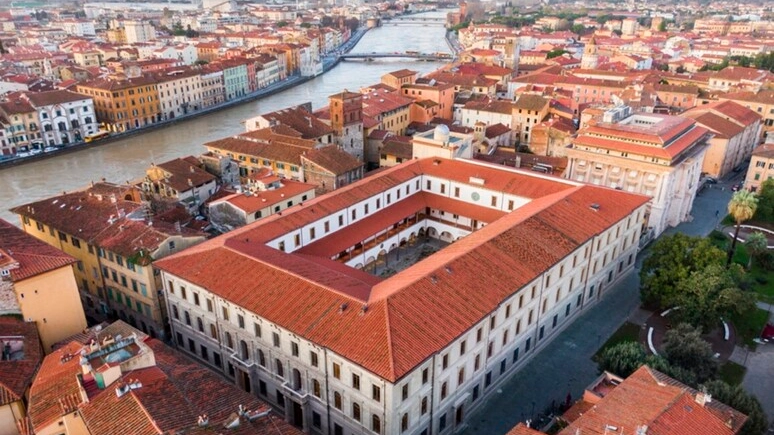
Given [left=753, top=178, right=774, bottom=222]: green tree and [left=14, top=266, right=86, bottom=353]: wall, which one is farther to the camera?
[left=753, top=178, right=774, bottom=222]: green tree

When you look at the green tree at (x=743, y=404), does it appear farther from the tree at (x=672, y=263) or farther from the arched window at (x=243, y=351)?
the arched window at (x=243, y=351)

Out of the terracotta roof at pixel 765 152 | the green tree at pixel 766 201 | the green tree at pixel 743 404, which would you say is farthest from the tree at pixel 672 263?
the terracotta roof at pixel 765 152

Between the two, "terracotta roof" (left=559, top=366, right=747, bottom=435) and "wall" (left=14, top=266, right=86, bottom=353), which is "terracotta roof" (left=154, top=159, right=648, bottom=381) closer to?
"wall" (left=14, top=266, right=86, bottom=353)

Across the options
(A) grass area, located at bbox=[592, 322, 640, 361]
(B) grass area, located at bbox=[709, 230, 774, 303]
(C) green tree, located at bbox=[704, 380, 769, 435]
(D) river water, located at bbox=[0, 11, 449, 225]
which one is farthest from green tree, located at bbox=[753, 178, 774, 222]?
(D) river water, located at bbox=[0, 11, 449, 225]

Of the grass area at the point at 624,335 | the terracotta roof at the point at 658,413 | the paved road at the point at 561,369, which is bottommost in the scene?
the paved road at the point at 561,369

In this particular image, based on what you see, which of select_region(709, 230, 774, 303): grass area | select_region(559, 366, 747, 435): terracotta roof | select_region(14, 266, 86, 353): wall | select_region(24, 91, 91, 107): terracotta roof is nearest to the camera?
select_region(559, 366, 747, 435): terracotta roof

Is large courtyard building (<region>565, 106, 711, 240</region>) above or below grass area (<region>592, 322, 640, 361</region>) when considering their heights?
above

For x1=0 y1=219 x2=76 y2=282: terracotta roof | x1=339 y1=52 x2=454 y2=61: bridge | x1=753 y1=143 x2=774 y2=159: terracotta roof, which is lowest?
x1=339 y1=52 x2=454 y2=61: bridge

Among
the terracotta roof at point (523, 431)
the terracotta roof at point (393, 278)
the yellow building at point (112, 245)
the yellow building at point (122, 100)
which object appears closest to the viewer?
the terracotta roof at point (523, 431)
